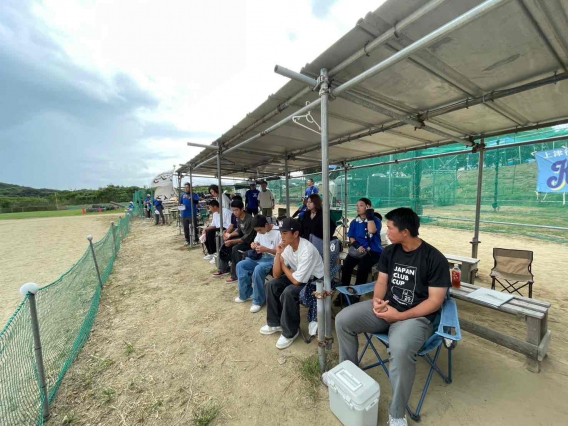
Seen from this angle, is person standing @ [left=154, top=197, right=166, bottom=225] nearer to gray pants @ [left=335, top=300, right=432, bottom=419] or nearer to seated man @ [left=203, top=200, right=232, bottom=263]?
seated man @ [left=203, top=200, right=232, bottom=263]

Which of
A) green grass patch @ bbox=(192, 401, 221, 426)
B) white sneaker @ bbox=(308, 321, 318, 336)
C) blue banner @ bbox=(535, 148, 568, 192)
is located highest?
blue banner @ bbox=(535, 148, 568, 192)

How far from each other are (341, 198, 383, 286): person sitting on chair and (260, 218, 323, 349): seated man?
1015 millimetres

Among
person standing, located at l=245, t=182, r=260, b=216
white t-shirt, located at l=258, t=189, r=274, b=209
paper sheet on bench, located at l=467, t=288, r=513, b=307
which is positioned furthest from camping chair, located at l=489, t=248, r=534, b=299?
person standing, located at l=245, t=182, r=260, b=216

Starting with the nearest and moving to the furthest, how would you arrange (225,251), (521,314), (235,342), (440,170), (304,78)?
(304,78) < (521,314) < (235,342) < (225,251) < (440,170)

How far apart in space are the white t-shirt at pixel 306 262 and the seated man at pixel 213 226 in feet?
8.88

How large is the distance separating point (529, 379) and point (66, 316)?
197 inches

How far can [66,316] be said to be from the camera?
117 inches

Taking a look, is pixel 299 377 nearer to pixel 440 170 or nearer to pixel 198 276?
pixel 198 276

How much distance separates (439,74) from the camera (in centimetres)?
207

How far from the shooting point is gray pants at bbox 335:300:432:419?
1552 millimetres

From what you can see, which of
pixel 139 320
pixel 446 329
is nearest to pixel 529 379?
pixel 446 329

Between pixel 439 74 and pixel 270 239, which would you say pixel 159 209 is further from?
pixel 439 74

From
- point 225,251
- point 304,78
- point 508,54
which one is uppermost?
point 508,54

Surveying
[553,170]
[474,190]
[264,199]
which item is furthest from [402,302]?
[474,190]
